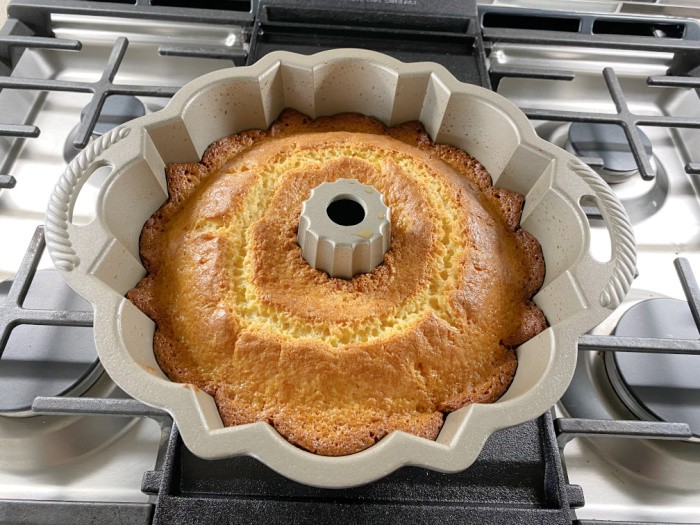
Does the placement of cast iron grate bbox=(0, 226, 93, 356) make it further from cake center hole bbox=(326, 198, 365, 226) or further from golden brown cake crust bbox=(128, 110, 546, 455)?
cake center hole bbox=(326, 198, 365, 226)

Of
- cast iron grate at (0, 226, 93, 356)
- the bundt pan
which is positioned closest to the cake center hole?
the bundt pan

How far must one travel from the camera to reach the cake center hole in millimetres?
860

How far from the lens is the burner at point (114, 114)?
116 centimetres

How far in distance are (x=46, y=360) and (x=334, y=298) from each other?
49 centimetres

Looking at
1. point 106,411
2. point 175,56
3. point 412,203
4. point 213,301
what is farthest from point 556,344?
point 175,56

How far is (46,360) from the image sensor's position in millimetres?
864

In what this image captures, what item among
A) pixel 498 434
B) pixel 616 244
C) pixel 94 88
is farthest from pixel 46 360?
pixel 616 244

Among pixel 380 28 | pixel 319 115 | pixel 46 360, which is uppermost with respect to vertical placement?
pixel 380 28

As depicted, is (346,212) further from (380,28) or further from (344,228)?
(380,28)

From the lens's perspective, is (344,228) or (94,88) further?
(94,88)

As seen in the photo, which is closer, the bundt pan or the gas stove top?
the bundt pan

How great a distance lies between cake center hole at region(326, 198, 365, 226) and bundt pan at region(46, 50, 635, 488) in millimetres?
296

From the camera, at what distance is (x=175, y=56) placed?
4.10 ft

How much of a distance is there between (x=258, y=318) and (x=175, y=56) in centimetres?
78
